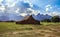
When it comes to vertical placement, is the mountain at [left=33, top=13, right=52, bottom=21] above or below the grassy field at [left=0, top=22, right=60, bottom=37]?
above

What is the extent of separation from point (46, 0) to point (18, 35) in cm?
76

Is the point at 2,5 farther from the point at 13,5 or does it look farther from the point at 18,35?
the point at 18,35

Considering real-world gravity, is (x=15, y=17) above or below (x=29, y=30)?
above

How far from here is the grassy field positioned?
2270 millimetres

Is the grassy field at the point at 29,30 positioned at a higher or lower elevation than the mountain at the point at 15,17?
lower

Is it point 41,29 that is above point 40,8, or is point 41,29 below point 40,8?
below

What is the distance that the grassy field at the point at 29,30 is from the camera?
2.27 metres

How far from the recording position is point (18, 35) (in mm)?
2262

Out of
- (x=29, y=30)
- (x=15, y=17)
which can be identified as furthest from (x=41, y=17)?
(x=15, y=17)

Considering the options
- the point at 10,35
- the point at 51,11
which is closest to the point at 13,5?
the point at 10,35

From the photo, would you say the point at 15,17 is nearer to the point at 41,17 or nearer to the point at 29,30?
the point at 29,30

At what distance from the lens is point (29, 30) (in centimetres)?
233

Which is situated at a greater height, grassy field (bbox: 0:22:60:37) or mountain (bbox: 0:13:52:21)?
mountain (bbox: 0:13:52:21)

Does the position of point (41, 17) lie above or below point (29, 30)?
above
